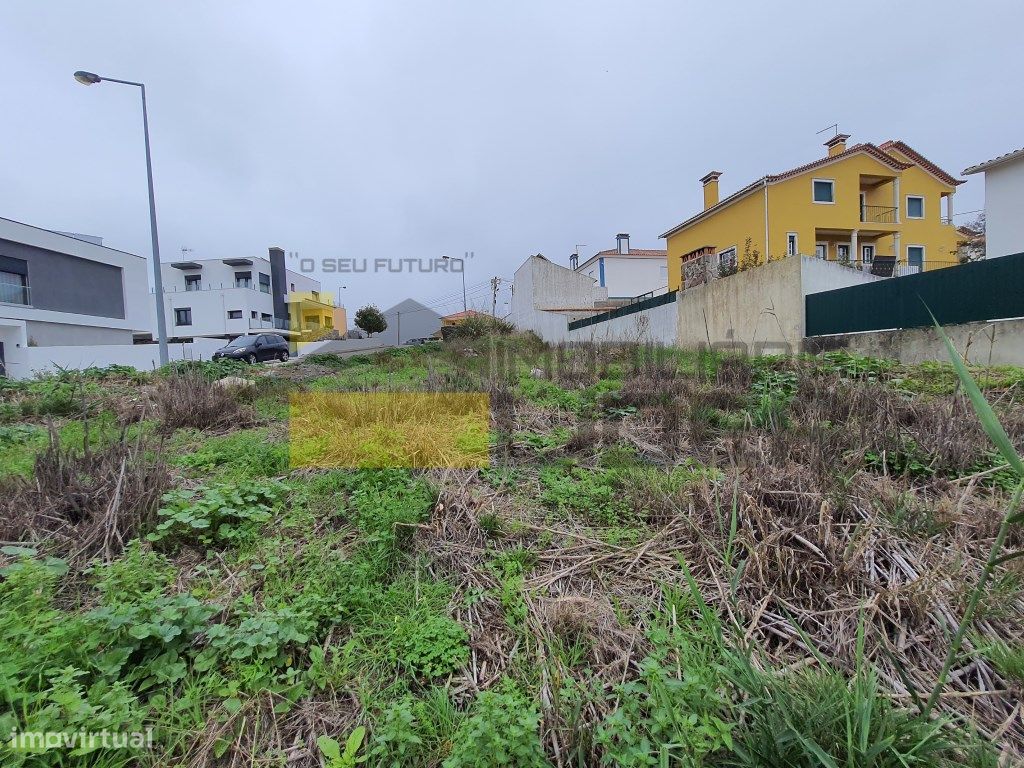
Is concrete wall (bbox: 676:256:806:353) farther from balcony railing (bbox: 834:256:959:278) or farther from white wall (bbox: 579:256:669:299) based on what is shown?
white wall (bbox: 579:256:669:299)

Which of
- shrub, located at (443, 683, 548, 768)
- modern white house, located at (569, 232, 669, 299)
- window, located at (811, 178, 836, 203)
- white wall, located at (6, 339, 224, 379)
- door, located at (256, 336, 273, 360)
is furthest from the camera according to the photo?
modern white house, located at (569, 232, 669, 299)

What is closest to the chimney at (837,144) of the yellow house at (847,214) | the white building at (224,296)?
the yellow house at (847,214)

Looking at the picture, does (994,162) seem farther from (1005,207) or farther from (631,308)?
(631,308)

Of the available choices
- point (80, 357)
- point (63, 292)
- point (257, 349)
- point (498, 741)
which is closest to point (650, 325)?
point (498, 741)

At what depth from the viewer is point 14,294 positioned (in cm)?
1728

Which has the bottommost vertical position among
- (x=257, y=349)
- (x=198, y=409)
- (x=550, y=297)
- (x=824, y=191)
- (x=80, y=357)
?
(x=198, y=409)

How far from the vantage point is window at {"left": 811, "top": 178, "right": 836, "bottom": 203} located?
19.2m

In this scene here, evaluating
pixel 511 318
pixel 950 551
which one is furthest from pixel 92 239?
pixel 950 551

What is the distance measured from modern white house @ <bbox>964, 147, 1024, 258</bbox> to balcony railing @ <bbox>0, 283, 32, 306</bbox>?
119 feet

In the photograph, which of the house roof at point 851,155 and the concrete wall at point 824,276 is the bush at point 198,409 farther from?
the house roof at point 851,155

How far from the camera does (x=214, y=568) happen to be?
5.55 feet
